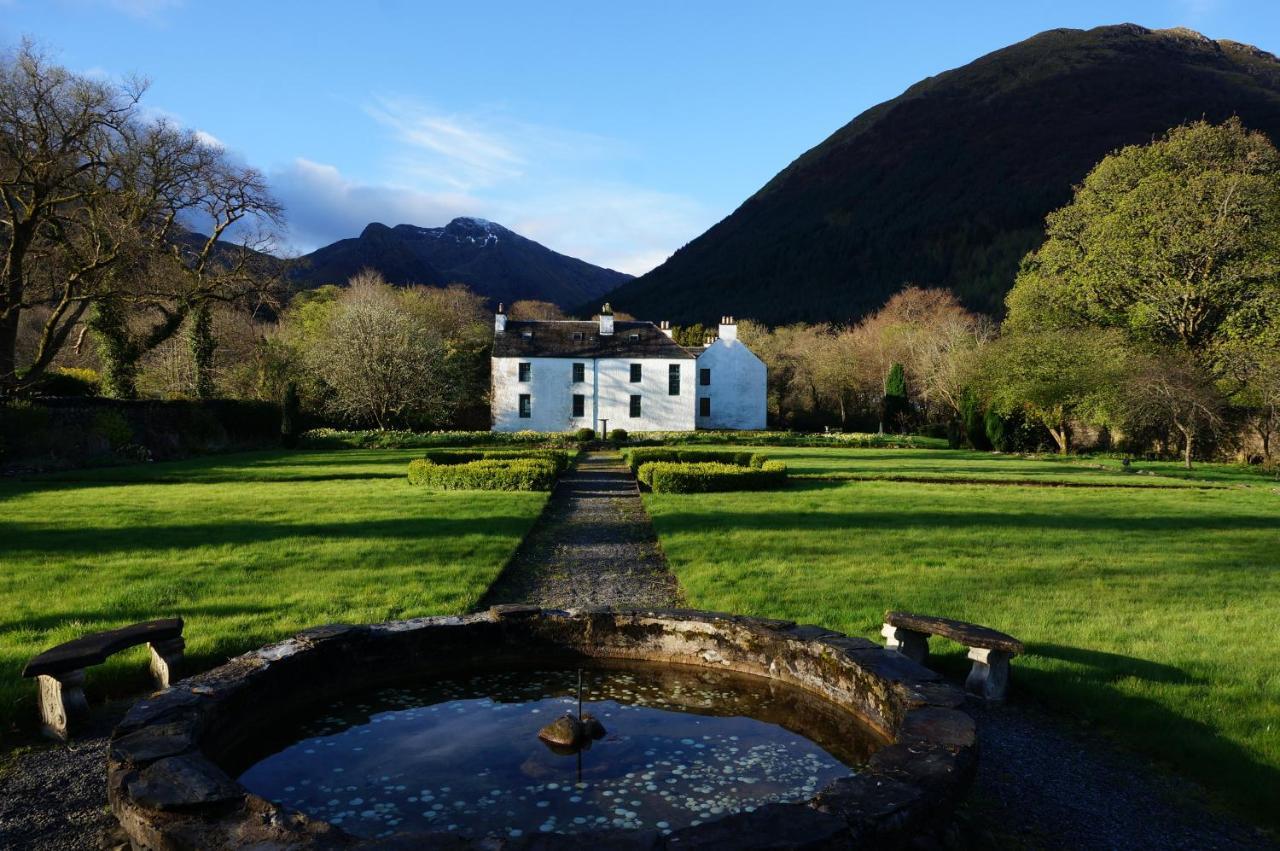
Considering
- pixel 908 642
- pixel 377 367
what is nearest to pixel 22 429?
pixel 377 367

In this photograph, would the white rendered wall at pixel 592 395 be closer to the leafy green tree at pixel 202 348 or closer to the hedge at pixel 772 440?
the hedge at pixel 772 440

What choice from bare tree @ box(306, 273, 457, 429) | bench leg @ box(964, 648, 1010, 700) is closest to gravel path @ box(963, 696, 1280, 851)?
bench leg @ box(964, 648, 1010, 700)

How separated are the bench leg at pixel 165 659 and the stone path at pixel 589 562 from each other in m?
2.91

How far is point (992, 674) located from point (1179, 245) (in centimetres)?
3104

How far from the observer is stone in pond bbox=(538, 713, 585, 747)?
4508 mm

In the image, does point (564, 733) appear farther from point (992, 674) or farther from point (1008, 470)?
point (1008, 470)

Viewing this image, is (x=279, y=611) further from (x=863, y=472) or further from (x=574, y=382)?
(x=574, y=382)

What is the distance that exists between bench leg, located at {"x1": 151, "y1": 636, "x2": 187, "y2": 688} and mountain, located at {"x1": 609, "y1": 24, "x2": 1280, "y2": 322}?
258ft

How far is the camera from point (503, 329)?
147ft

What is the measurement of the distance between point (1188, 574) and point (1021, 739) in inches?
248

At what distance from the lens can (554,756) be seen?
14.5 feet

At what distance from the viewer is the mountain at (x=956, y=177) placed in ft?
295

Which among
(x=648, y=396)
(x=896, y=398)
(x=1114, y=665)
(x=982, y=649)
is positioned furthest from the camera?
(x=896, y=398)

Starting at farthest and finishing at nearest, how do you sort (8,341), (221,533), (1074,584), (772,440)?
(772,440), (8,341), (221,533), (1074,584)
